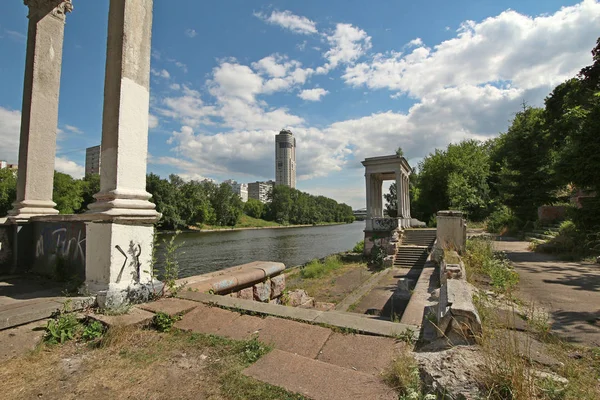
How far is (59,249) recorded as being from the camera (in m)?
4.56

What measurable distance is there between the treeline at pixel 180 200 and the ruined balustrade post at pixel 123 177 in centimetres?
2074

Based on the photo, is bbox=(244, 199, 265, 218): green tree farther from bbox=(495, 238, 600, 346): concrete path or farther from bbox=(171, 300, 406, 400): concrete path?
bbox=(171, 300, 406, 400): concrete path

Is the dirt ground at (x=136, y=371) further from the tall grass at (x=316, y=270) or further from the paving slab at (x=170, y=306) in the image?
the tall grass at (x=316, y=270)

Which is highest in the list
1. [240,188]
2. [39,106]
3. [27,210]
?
[240,188]

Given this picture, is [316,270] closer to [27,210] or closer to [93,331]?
[27,210]

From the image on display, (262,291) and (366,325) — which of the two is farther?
(262,291)

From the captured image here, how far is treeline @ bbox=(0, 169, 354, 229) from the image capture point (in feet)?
136

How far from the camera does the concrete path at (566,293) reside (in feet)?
11.6

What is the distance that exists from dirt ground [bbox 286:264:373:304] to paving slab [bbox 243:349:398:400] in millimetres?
8105

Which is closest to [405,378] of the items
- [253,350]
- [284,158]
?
[253,350]

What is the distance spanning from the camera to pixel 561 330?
11.5ft

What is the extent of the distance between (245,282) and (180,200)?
52330mm

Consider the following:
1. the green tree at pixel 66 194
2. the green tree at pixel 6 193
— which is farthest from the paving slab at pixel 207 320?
the green tree at pixel 6 193

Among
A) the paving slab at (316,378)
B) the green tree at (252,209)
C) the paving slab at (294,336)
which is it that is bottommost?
the paving slab at (316,378)
